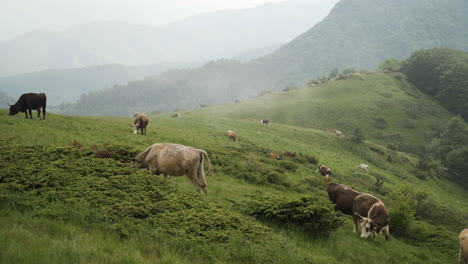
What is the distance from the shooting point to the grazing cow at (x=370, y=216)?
40.8ft

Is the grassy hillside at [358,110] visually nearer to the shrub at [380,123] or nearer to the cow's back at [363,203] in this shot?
the shrub at [380,123]

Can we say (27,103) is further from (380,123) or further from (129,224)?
(380,123)

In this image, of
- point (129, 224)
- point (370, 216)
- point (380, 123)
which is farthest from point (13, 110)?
point (380, 123)

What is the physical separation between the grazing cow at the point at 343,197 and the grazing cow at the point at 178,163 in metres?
7.72

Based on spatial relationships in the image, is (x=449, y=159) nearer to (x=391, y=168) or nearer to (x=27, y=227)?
(x=391, y=168)

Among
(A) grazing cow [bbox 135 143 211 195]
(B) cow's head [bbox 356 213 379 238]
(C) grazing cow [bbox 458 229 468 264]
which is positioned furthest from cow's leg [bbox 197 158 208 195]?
(C) grazing cow [bbox 458 229 468 264]

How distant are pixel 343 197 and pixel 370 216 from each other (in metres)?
2.03

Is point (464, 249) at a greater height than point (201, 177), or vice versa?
point (201, 177)

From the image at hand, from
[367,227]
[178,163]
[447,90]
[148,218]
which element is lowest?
[367,227]

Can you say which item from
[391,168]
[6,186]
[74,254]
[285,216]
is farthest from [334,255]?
[391,168]

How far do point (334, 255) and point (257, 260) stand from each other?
12.0 feet

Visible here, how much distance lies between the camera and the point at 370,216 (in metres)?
13.2

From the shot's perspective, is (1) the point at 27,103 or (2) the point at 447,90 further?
(2) the point at 447,90

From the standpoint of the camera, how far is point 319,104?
268 feet
